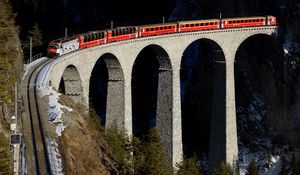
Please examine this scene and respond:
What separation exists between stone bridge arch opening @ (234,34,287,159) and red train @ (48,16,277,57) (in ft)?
14.5

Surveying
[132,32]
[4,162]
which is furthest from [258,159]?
[4,162]

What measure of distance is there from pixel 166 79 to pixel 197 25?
656 centimetres

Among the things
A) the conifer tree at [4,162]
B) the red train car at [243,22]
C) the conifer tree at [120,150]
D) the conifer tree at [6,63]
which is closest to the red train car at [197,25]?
the red train car at [243,22]

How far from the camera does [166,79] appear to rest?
4675cm

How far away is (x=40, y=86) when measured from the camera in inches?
1262

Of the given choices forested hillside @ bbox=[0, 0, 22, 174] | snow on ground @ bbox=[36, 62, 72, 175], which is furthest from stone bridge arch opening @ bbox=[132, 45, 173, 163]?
snow on ground @ bbox=[36, 62, 72, 175]

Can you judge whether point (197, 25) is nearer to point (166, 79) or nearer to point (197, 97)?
point (166, 79)

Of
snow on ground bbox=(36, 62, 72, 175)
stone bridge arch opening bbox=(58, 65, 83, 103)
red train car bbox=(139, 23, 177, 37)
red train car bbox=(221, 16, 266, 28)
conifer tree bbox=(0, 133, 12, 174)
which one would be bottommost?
conifer tree bbox=(0, 133, 12, 174)

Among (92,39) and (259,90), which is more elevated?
(92,39)

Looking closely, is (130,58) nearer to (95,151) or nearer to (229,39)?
(229,39)

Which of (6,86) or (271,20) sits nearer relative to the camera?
(6,86)

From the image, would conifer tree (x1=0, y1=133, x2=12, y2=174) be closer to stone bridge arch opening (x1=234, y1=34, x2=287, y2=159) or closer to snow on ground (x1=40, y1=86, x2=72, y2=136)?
snow on ground (x1=40, y1=86, x2=72, y2=136)

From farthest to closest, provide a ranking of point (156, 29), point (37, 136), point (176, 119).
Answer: point (176, 119), point (156, 29), point (37, 136)

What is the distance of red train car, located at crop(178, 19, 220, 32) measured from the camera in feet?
154
